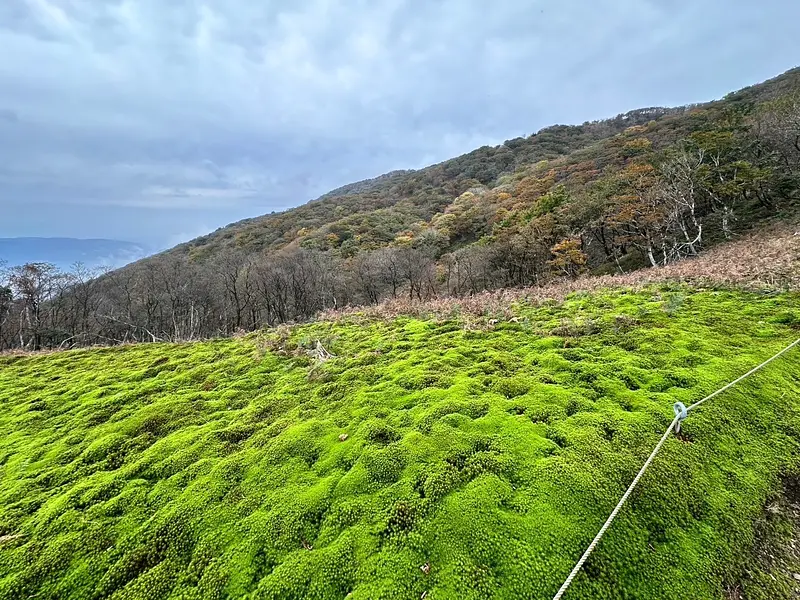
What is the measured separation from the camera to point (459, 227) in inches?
2146

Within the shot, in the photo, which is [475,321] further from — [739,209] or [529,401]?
[739,209]

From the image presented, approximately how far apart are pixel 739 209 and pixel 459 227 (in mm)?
31980

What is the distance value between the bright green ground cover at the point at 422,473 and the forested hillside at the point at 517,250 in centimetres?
1652

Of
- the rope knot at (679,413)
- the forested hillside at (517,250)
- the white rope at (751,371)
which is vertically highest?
the forested hillside at (517,250)

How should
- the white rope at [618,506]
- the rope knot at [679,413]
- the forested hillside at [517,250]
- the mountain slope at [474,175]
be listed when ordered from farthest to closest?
the mountain slope at [474,175], the forested hillside at [517,250], the rope knot at [679,413], the white rope at [618,506]

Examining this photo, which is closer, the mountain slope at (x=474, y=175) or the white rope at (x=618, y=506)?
the white rope at (x=618, y=506)

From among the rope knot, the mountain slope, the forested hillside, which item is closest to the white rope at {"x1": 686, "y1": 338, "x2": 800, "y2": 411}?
the rope knot

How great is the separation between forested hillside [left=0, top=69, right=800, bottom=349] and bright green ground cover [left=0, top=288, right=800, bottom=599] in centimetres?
1652

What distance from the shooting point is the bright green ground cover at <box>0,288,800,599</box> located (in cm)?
329

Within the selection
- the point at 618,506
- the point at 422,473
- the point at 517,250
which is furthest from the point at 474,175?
the point at 618,506

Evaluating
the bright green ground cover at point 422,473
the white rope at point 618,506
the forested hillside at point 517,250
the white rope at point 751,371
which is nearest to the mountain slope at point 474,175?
the forested hillside at point 517,250

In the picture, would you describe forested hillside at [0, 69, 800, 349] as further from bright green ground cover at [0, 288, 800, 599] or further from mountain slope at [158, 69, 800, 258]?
bright green ground cover at [0, 288, 800, 599]

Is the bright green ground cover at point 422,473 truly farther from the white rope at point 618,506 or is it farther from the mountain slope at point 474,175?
the mountain slope at point 474,175

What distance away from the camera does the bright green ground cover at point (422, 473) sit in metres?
3.29
